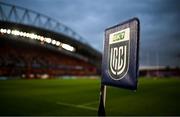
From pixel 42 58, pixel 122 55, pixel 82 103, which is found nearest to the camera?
pixel 122 55

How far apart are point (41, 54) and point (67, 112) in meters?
66.2

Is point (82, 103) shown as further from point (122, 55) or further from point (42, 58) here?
point (42, 58)

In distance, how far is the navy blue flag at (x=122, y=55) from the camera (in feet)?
12.4

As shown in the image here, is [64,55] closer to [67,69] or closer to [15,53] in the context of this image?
[67,69]

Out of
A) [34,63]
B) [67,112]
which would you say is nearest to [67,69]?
[34,63]

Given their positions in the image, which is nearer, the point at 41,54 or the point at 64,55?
the point at 41,54

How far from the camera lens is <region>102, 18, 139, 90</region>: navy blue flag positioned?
3.78 meters

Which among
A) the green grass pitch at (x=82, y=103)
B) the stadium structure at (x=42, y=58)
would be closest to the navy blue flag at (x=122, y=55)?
the green grass pitch at (x=82, y=103)

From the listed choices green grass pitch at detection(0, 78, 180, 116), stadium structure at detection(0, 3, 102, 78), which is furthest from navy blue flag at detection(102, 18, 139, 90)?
stadium structure at detection(0, 3, 102, 78)

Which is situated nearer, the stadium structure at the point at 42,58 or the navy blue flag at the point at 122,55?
the navy blue flag at the point at 122,55

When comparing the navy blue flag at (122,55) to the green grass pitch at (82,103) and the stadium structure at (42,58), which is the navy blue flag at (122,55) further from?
the stadium structure at (42,58)

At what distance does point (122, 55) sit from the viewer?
412cm

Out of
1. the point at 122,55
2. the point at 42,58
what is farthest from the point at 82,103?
the point at 42,58

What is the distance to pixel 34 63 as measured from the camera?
71562 millimetres
